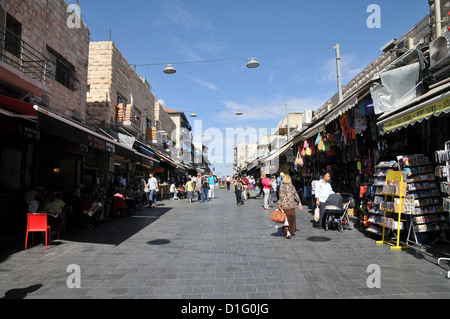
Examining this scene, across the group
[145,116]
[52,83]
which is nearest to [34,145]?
[52,83]

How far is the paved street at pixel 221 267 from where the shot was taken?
3.69m

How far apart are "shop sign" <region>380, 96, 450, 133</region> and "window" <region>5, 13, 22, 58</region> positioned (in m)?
9.87

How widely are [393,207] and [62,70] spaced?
11.8 metres

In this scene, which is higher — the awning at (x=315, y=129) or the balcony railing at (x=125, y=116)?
the balcony railing at (x=125, y=116)

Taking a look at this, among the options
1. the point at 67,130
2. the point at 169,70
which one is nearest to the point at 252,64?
the point at 169,70

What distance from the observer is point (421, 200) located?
225 inches

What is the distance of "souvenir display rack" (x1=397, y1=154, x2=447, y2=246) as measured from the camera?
221 inches

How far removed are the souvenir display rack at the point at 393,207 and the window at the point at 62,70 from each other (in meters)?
11.0

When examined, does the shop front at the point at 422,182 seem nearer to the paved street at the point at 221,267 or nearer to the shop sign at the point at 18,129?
the paved street at the point at 221,267

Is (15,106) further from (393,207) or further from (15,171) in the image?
(393,207)

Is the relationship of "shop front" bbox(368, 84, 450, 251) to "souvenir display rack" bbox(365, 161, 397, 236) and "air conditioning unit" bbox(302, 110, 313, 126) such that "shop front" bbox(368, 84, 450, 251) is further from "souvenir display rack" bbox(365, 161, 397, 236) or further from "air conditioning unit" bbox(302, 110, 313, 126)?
"air conditioning unit" bbox(302, 110, 313, 126)

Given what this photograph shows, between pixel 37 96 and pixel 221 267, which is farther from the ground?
pixel 37 96

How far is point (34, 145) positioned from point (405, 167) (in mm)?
10259

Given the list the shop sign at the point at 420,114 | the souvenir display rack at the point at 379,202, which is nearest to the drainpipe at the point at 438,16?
the shop sign at the point at 420,114
